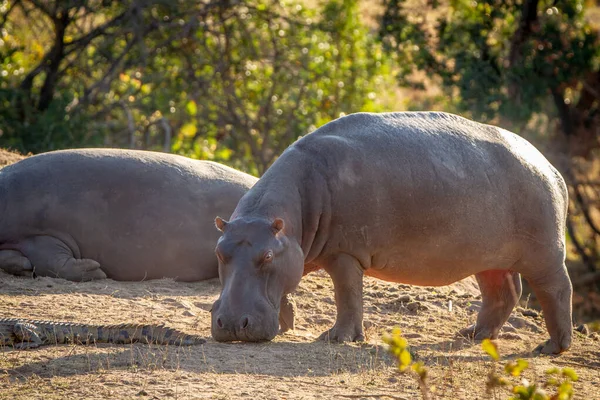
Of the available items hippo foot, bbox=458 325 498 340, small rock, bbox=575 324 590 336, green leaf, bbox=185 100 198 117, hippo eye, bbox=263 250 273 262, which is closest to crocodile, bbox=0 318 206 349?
hippo eye, bbox=263 250 273 262

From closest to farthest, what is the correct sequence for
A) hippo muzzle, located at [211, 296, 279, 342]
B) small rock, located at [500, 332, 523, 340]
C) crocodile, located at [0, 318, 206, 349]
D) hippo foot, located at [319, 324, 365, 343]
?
crocodile, located at [0, 318, 206, 349] → hippo muzzle, located at [211, 296, 279, 342] → hippo foot, located at [319, 324, 365, 343] → small rock, located at [500, 332, 523, 340]

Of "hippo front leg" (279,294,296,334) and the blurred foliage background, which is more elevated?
the blurred foliage background

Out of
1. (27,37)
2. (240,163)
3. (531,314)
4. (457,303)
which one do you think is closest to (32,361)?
(457,303)

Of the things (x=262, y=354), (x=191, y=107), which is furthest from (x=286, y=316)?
(x=191, y=107)

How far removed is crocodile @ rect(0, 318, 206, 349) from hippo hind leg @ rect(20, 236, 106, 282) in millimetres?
1842

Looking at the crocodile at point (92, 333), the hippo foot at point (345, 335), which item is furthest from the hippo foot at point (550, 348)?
the crocodile at point (92, 333)

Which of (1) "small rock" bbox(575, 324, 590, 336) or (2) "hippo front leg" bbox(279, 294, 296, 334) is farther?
(1) "small rock" bbox(575, 324, 590, 336)

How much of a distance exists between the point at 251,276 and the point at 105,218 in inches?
96.0

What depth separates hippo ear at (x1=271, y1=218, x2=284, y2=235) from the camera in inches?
246

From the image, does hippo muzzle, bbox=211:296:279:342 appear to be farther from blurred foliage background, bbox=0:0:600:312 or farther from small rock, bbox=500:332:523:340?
blurred foliage background, bbox=0:0:600:312

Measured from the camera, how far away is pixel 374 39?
627 inches

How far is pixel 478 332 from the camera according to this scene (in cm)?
770

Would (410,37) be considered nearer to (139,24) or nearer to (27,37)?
(139,24)

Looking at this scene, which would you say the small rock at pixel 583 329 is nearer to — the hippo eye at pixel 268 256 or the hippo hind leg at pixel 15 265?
the hippo eye at pixel 268 256
